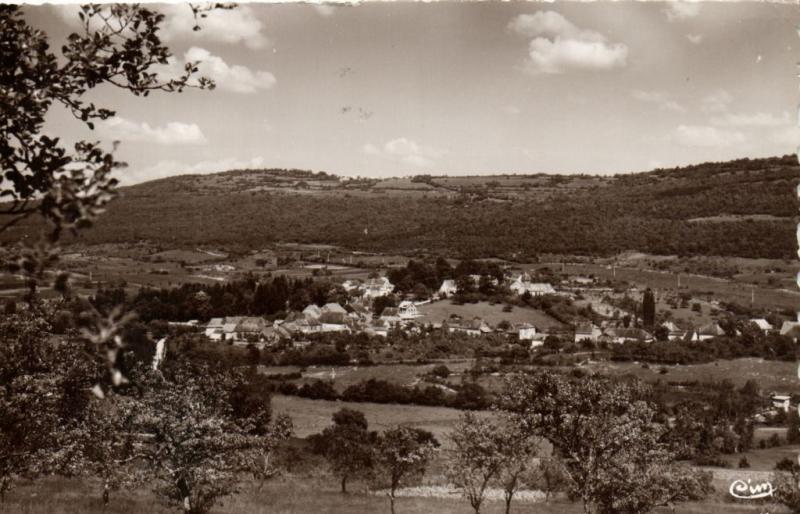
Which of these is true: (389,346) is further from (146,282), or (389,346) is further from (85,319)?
(85,319)

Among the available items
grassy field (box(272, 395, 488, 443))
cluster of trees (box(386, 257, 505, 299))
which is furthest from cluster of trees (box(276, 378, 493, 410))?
cluster of trees (box(386, 257, 505, 299))

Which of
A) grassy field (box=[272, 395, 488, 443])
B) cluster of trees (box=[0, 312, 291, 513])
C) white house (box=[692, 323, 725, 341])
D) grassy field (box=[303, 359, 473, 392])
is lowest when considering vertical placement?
grassy field (box=[272, 395, 488, 443])

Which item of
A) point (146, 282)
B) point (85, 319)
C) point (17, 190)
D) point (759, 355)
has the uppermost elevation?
point (17, 190)

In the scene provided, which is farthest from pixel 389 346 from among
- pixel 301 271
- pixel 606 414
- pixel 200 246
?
pixel 200 246

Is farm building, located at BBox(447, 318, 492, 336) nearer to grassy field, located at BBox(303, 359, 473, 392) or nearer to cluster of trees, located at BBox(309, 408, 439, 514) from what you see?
grassy field, located at BBox(303, 359, 473, 392)

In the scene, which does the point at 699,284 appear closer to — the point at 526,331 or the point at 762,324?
the point at 762,324

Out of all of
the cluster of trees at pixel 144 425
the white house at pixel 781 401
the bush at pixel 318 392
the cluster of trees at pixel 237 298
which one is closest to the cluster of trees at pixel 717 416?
the white house at pixel 781 401

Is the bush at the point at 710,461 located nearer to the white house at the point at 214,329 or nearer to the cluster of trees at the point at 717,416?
the cluster of trees at the point at 717,416
